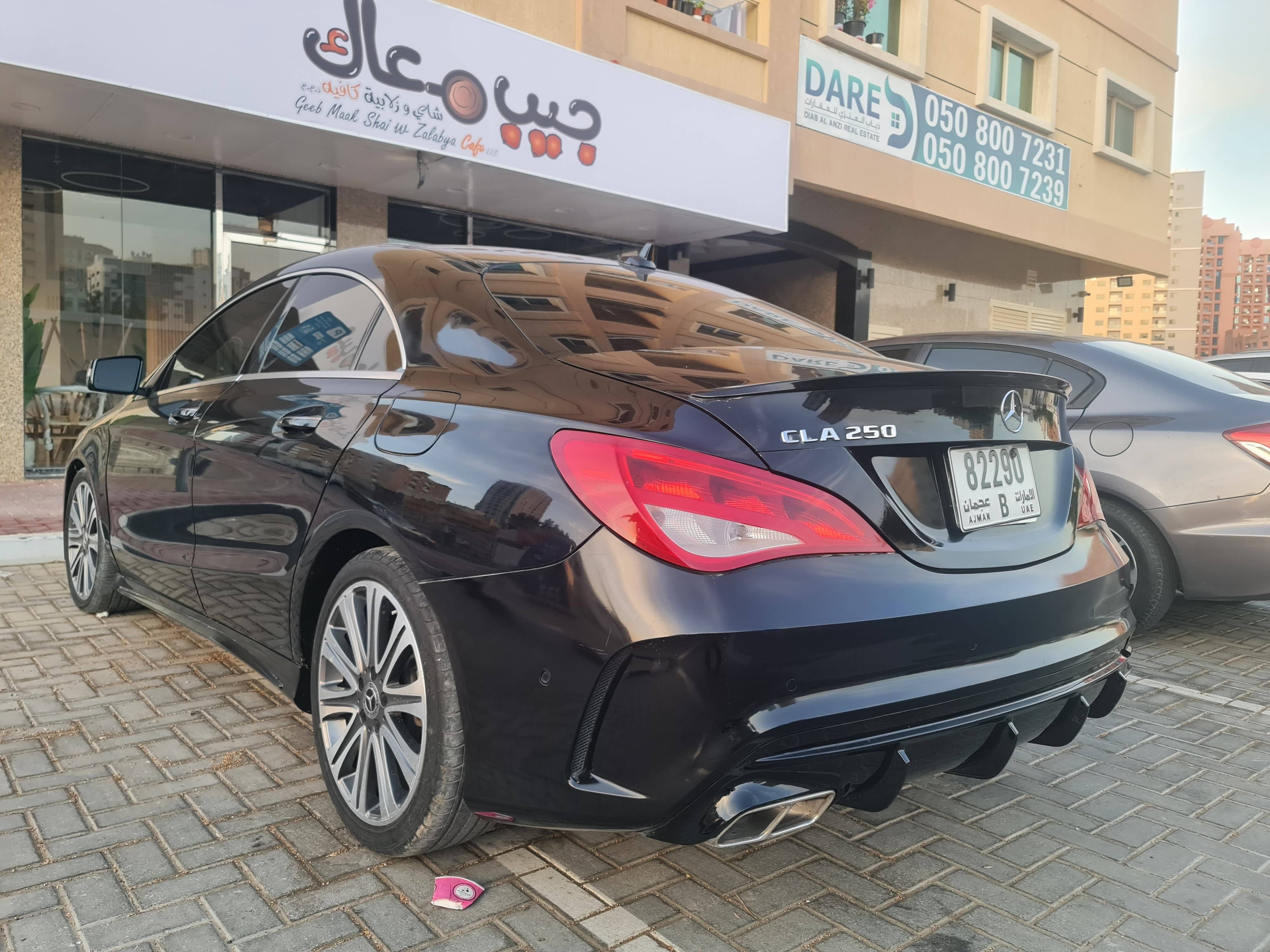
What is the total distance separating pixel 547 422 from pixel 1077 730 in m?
1.48

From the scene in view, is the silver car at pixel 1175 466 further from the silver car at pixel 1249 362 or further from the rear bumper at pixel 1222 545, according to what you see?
the silver car at pixel 1249 362

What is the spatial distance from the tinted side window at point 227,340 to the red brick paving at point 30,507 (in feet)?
9.37

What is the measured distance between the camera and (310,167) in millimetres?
9773

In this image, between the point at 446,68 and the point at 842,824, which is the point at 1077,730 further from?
the point at 446,68

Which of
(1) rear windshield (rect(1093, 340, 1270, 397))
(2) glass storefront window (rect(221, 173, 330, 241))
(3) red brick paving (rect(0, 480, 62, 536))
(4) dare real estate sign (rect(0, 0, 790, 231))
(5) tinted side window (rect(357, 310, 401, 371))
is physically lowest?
(3) red brick paving (rect(0, 480, 62, 536))

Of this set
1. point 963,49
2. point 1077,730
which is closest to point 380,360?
point 1077,730

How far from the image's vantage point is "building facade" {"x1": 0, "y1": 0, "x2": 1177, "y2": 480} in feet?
25.8

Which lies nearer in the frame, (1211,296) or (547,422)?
(547,422)

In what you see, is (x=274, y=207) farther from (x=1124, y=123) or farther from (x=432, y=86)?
(x=1124, y=123)

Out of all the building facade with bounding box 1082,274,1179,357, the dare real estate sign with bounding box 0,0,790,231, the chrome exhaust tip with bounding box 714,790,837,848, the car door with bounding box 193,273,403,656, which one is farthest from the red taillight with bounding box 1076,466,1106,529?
the building facade with bounding box 1082,274,1179,357

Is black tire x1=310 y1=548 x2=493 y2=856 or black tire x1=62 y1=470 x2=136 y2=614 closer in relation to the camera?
black tire x1=310 y1=548 x2=493 y2=856

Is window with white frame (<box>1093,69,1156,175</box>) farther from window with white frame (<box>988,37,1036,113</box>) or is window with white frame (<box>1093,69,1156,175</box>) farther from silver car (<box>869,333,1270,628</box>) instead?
silver car (<box>869,333,1270,628</box>)

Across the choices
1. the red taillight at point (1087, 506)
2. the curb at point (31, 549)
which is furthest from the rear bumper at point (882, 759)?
the curb at point (31, 549)

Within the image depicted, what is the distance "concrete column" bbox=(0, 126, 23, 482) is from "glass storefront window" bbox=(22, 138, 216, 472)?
100mm
